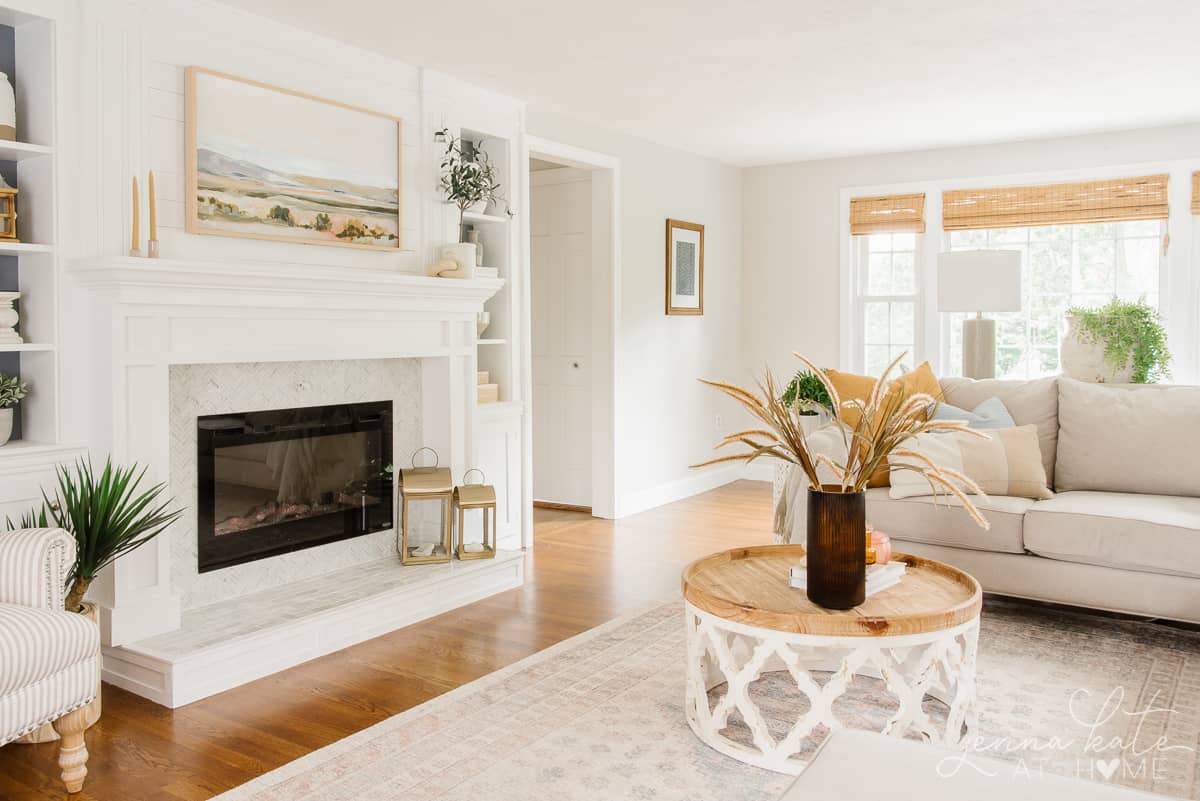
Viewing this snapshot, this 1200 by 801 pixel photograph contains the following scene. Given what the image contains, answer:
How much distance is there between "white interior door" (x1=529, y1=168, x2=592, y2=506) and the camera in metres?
6.12

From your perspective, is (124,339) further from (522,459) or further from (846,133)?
(846,133)

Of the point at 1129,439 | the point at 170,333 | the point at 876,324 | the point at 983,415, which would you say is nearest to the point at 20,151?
the point at 170,333

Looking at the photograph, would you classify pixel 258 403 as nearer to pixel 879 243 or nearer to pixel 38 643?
pixel 38 643

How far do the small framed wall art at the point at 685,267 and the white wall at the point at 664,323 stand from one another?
0.07 meters

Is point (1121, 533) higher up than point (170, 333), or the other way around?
point (170, 333)

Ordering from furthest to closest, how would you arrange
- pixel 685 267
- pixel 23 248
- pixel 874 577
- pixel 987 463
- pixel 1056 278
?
pixel 685 267 → pixel 1056 278 → pixel 987 463 → pixel 23 248 → pixel 874 577

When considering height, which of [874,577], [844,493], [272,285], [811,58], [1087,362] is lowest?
[874,577]

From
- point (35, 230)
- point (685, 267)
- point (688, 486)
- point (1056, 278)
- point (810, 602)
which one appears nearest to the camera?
point (810, 602)

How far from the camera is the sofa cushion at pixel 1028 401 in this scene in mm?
4254

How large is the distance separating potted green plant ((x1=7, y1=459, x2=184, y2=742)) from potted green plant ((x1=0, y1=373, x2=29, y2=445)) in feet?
0.72

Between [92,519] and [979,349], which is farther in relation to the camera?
[979,349]

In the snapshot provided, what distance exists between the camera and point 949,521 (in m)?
3.83

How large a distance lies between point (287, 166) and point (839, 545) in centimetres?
263

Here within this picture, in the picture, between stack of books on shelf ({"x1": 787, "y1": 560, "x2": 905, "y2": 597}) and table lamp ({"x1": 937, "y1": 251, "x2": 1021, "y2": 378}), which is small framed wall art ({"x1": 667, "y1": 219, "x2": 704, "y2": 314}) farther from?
stack of books on shelf ({"x1": 787, "y1": 560, "x2": 905, "y2": 597})
